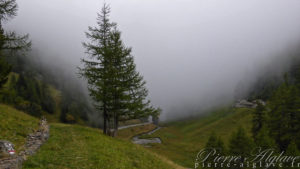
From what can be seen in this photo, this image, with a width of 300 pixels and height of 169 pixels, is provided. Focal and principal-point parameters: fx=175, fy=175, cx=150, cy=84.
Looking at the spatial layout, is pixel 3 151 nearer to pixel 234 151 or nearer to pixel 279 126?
pixel 234 151

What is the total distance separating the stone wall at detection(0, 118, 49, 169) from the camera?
8.71m

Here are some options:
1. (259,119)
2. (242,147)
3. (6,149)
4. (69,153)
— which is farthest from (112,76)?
(259,119)

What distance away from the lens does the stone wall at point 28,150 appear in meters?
8.71

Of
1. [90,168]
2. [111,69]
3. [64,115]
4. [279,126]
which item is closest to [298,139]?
Result: [279,126]

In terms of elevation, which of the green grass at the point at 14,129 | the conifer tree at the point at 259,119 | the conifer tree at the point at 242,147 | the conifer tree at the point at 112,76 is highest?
the conifer tree at the point at 112,76

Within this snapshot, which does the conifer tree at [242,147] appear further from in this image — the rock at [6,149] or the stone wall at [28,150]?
the rock at [6,149]

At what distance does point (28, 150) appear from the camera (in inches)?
459

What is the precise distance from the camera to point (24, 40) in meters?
18.0

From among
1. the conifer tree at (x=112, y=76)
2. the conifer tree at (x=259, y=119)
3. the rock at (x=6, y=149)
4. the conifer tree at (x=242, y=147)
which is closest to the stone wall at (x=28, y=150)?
the rock at (x=6, y=149)

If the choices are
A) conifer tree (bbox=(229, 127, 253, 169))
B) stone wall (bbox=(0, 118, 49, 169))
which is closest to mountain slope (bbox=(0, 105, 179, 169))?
stone wall (bbox=(0, 118, 49, 169))

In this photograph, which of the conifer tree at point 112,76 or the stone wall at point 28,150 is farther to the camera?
the conifer tree at point 112,76

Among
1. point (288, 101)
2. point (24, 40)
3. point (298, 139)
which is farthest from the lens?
point (288, 101)

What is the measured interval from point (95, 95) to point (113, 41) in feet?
23.6

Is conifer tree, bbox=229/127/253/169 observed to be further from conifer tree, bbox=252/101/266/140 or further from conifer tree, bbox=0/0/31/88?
conifer tree, bbox=0/0/31/88
